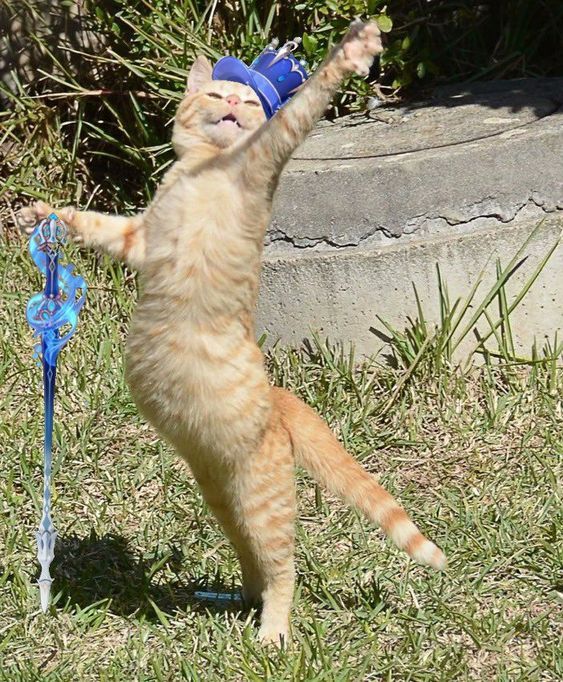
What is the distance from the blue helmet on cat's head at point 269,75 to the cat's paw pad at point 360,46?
19.2 inches

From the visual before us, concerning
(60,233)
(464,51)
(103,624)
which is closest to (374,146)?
(464,51)

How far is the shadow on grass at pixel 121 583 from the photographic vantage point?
3586 millimetres

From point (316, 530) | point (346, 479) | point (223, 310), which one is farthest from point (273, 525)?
point (316, 530)

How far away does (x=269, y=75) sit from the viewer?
132 inches

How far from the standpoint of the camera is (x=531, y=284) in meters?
4.57

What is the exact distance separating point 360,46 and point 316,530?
75.1 inches

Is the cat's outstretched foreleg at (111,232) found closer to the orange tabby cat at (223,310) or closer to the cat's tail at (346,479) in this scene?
the orange tabby cat at (223,310)

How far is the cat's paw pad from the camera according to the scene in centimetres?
280

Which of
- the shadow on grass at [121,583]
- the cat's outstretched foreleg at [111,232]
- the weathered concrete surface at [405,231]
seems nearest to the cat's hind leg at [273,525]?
the shadow on grass at [121,583]

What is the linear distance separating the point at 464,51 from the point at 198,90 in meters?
3.11

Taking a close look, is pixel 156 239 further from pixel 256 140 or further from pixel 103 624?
pixel 103 624

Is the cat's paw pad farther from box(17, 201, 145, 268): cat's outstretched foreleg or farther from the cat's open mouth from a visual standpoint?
box(17, 201, 145, 268): cat's outstretched foreleg

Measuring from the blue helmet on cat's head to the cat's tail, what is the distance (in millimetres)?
913

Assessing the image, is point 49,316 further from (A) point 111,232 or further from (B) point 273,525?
(B) point 273,525
